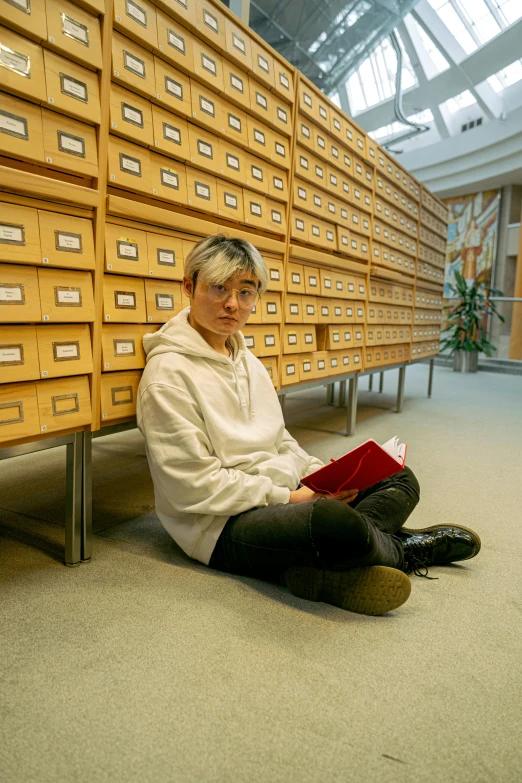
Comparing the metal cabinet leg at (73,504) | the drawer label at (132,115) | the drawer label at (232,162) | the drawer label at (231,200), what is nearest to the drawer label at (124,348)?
the metal cabinet leg at (73,504)

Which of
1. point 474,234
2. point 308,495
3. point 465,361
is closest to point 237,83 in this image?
point 308,495

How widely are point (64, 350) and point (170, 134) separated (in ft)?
3.39

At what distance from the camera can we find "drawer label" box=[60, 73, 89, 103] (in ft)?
5.71

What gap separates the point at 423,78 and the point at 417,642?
Result: 1368 cm

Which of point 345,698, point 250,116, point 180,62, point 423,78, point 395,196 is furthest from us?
point 423,78

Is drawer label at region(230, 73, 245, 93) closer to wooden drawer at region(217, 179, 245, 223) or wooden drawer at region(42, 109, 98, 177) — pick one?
wooden drawer at region(217, 179, 245, 223)

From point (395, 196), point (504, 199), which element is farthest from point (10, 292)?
point (504, 199)

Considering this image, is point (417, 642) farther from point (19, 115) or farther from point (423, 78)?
point (423, 78)

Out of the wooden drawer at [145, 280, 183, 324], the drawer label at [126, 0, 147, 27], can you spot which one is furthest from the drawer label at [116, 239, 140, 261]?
the drawer label at [126, 0, 147, 27]

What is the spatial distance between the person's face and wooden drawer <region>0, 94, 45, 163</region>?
0.65 meters

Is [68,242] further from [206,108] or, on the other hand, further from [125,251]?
[206,108]

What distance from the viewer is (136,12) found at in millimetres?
1977

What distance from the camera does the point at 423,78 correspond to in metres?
12.3

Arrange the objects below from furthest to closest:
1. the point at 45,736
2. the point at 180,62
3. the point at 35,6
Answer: the point at 180,62 < the point at 35,6 < the point at 45,736
